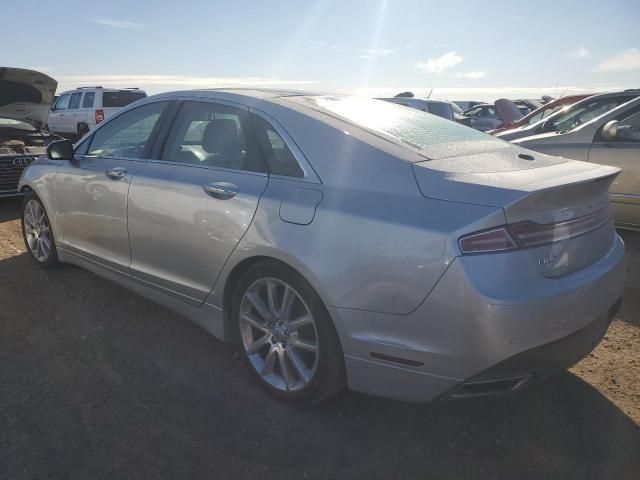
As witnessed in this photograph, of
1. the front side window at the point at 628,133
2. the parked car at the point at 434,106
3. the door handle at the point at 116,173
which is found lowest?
the parked car at the point at 434,106

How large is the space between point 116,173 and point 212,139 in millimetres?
829

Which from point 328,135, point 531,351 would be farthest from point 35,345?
point 531,351

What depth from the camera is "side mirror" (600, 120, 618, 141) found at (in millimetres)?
5184

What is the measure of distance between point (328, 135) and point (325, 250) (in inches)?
23.7

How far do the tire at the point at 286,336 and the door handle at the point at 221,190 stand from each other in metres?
0.41

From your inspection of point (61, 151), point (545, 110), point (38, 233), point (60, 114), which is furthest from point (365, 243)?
point (60, 114)

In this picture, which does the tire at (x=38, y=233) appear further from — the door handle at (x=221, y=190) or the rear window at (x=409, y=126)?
the rear window at (x=409, y=126)

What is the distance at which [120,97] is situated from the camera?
15.4 m

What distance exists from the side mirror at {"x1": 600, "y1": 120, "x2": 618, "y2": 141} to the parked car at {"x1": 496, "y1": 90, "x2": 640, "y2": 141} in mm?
1131

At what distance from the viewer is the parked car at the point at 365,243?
2.04 m

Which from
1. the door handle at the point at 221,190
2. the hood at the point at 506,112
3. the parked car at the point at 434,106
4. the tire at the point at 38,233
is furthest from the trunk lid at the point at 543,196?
the parked car at the point at 434,106

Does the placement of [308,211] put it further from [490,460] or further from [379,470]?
[490,460]

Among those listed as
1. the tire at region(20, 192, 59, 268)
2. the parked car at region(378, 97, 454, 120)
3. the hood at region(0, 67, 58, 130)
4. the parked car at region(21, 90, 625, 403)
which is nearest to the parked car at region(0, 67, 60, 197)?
the hood at region(0, 67, 58, 130)

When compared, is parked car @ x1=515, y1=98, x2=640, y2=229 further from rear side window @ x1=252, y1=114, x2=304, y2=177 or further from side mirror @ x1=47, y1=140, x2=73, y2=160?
side mirror @ x1=47, y1=140, x2=73, y2=160
